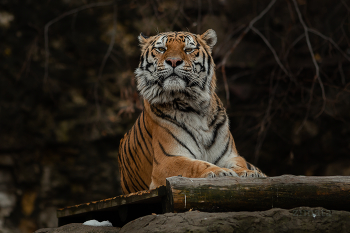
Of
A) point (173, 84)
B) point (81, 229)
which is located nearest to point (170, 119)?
point (173, 84)

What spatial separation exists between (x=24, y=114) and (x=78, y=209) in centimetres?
320

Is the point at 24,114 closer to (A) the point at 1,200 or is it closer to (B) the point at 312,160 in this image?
(A) the point at 1,200

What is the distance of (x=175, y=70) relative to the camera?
10.00ft

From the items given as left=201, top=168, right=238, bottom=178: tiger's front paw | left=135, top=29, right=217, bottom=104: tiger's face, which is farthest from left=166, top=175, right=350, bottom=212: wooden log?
left=135, top=29, right=217, bottom=104: tiger's face

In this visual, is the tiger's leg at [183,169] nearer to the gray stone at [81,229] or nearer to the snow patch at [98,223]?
the snow patch at [98,223]

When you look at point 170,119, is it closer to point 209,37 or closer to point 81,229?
point 209,37

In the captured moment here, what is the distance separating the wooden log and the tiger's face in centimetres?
119

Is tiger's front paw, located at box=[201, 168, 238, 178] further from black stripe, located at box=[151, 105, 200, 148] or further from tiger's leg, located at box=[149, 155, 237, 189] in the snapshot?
black stripe, located at box=[151, 105, 200, 148]

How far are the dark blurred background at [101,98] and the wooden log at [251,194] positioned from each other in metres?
3.78

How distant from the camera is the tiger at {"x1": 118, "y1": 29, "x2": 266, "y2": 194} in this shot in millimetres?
3057

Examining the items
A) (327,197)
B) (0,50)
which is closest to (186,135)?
(327,197)

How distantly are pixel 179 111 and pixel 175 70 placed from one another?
337mm

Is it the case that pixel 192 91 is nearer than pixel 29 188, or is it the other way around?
pixel 192 91

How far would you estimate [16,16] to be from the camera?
20.0 feet
